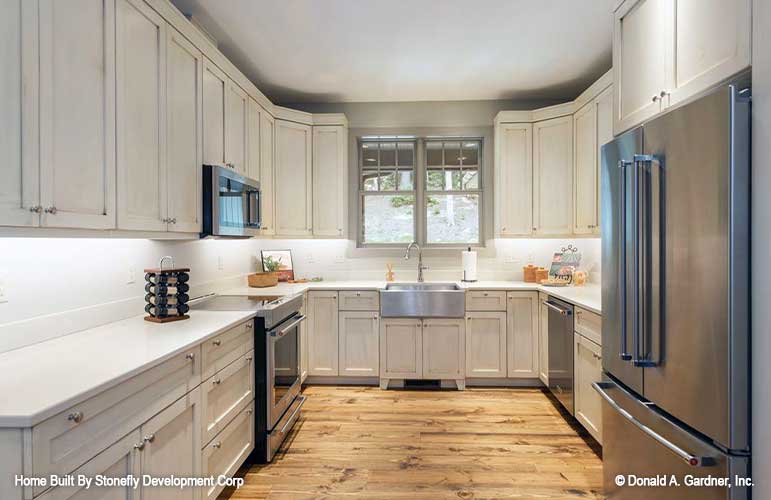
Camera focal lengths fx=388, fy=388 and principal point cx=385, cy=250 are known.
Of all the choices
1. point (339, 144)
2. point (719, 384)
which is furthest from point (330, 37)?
point (719, 384)

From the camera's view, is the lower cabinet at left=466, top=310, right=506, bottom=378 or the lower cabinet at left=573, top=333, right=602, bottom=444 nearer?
the lower cabinet at left=573, top=333, right=602, bottom=444

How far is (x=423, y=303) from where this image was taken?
3615 mm

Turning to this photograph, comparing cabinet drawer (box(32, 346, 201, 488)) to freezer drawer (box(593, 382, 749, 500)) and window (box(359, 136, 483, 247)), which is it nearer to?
freezer drawer (box(593, 382, 749, 500))

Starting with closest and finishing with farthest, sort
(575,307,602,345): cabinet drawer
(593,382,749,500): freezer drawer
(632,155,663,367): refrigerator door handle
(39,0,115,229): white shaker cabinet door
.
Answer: (593,382,749,500): freezer drawer < (39,0,115,229): white shaker cabinet door < (632,155,663,367): refrigerator door handle < (575,307,602,345): cabinet drawer

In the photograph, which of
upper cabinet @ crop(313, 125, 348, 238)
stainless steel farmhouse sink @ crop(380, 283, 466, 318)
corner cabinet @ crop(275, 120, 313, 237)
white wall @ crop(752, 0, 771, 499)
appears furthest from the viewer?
upper cabinet @ crop(313, 125, 348, 238)

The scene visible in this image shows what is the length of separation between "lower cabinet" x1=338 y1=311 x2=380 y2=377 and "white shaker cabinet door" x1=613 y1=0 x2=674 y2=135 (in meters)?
2.54

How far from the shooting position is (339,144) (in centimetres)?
404

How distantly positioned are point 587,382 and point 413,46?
9.07 ft

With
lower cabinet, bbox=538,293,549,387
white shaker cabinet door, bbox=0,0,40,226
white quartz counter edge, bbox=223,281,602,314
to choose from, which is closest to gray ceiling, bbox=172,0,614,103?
white shaker cabinet door, bbox=0,0,40,226

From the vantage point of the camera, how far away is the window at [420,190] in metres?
4.31

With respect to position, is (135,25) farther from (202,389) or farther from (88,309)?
(202,389)

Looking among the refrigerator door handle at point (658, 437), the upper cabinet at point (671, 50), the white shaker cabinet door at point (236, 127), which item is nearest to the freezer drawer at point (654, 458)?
the refrigerator door handle at point (658, 437)

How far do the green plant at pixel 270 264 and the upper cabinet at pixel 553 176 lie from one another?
2617 mm

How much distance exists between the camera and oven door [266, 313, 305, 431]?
2430mm
